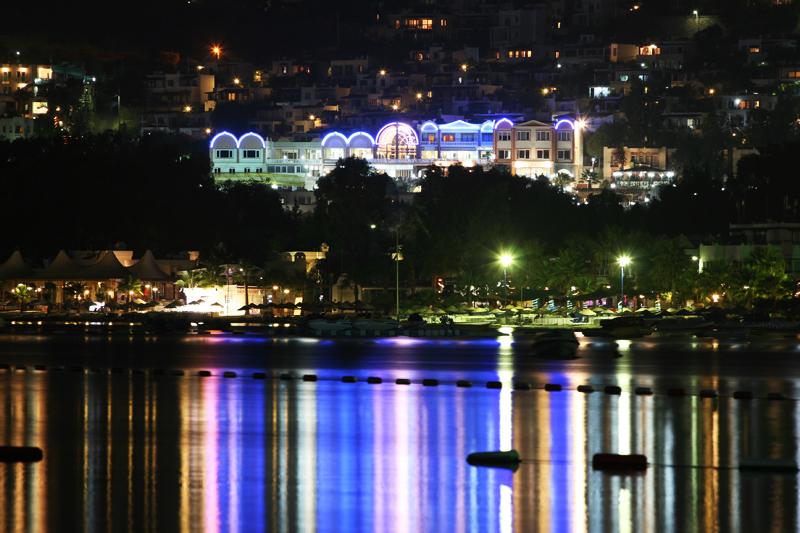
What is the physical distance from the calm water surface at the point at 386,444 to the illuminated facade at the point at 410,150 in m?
84.4

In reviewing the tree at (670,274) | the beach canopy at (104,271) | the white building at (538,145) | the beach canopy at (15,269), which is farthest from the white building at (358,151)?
the tree at (670,274)

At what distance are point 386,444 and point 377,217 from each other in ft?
259

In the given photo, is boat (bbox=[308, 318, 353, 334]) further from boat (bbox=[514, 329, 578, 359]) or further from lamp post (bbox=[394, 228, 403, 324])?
boat (bbox=[514, 329, 578, 359])

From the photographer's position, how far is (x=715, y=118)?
16588cm

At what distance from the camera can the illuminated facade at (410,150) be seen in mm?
157250

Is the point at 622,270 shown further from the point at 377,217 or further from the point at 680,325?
the point at 377,217

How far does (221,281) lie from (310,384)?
4359 cm

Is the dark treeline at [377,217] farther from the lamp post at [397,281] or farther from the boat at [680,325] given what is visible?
the boat at [680,325]

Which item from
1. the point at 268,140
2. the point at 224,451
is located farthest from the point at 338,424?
the point at 268,140

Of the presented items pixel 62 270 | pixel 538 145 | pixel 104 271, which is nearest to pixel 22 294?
pixel 62 270

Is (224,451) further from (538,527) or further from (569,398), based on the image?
(569,398)

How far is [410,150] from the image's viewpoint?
16100cm

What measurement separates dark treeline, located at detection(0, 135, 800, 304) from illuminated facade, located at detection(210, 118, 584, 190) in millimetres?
19590

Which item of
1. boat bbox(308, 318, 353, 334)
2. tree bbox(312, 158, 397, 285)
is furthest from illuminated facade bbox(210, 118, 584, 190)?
boat bbox(308, 318, 353, 334)
